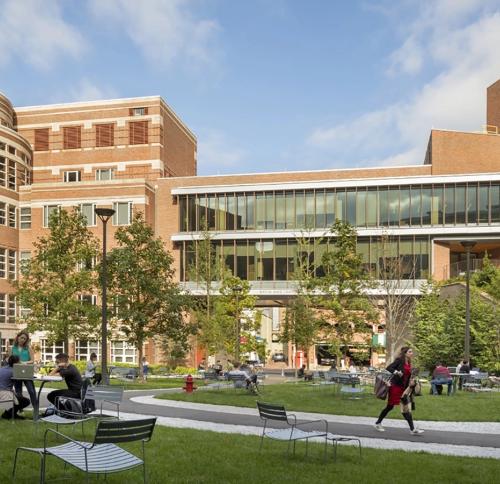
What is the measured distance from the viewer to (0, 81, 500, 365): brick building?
180 feet

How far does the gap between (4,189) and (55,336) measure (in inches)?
895

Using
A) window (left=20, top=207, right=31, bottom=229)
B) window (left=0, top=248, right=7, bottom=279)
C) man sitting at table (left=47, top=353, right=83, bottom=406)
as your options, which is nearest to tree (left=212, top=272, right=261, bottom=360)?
window (left=0, top=248, right=7, bottom=279)

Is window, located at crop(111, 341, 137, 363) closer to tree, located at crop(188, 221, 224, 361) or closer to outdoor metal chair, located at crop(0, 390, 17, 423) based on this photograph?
tree, located at crop(188, 221, 224, 361)

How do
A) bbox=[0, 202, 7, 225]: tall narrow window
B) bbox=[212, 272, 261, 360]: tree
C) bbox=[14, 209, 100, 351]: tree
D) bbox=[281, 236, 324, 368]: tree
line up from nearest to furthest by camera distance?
bbox=[14, 209, 100, 351]: tree → bbox=[281, 236, 324, 368]: tree → bbox=[212, 272, 261, 360]: tree → bbox=[0, 202, 7, 225]: tall narrow window

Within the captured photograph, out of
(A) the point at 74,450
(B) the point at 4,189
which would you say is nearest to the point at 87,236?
(B) the point at 4,189

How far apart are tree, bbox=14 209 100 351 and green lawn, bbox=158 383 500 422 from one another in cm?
1477

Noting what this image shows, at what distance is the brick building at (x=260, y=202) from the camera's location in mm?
54969

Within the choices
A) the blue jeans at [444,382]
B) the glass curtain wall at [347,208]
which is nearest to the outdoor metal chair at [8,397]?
the blue jeans at [444,382]

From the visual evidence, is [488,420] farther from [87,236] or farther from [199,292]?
[199,292]

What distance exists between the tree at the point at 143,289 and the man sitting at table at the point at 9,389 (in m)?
18.5

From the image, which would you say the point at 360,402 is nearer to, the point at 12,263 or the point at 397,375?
the point at 397,375

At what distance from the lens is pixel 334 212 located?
57062mm

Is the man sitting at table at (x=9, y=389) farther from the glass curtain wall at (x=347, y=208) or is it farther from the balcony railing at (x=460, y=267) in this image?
the balcony railing at (x=460, y=267)

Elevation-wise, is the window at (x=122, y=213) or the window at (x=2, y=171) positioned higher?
the window at (x=2, y=171)
